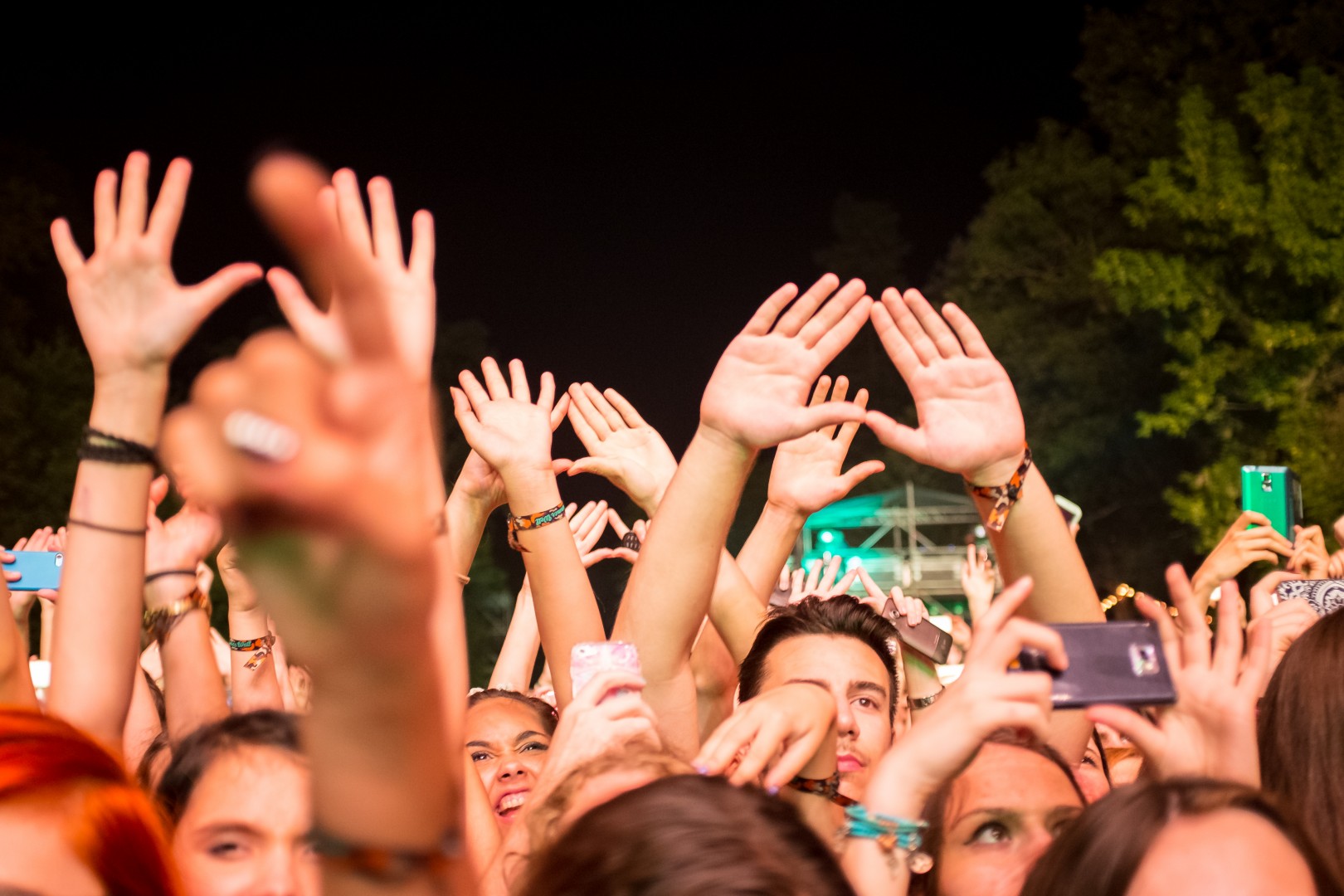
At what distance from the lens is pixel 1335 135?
18297 millimetres

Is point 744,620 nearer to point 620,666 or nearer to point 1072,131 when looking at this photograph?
point 620,666

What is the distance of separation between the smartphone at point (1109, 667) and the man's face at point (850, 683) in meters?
1.43

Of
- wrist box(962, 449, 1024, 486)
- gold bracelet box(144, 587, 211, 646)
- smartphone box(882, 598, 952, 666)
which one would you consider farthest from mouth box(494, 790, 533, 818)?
wrist box(962, 449, 1024, 486)

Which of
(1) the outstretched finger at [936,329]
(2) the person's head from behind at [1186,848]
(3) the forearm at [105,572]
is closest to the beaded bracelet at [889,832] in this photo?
(2) the person's head from behind at [1186,848]

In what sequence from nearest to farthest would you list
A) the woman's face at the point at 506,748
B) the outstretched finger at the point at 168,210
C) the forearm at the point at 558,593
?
the outstretched finger at the point at 168,210 < the forearm at the point at 558,593 < the woman's face at the point at 506,748

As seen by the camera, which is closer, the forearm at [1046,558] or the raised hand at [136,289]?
the raised hand at [136,289]

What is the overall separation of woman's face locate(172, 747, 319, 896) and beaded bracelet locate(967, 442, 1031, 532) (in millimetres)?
1472

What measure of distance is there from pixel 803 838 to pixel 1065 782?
1130 mm

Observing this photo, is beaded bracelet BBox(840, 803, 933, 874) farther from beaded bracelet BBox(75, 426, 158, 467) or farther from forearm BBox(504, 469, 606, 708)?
beaded bracelet BBox(75, 426, 158, 467)

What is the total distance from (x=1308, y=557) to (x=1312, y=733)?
3405 millimetres

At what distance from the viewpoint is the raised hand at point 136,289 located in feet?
7.15

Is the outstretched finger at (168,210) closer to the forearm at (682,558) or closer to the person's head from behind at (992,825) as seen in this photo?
the forearm at (682,558)

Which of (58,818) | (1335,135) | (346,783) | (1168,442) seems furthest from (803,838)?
(1168,442)

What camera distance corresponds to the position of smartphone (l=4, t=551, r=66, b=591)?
3.82 metres
